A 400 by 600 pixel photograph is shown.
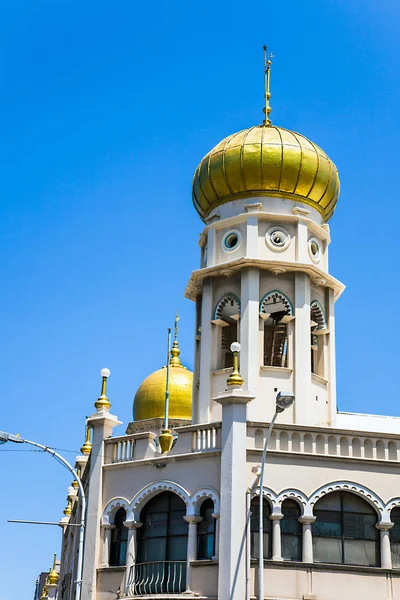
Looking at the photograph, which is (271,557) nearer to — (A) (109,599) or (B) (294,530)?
(B) (294,530)

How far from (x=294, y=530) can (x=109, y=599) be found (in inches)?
209

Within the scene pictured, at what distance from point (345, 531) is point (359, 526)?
41cm

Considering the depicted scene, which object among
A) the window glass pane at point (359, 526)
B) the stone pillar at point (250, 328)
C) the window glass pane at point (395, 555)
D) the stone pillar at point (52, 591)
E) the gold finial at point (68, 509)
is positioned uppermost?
the stone pillar at point (250, 328)

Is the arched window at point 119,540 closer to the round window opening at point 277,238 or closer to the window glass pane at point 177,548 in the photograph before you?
the window glass pane at point 177,548

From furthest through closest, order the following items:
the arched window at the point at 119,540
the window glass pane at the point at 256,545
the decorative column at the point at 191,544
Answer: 1. the arched window at the point at 119,540
2. the decorative column at the point at 191,544
3. the window glass pane at the point at 256,545

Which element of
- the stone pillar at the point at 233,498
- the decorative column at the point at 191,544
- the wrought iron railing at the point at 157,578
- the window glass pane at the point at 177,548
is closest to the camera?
the stone pillar at the point at 233,498

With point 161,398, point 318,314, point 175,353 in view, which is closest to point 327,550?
point 318,314

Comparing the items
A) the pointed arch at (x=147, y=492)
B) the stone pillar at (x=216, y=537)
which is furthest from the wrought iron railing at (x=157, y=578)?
the pointed arch at (x=147, y=492)

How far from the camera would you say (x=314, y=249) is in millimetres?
30344

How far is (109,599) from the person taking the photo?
25266 millimetres

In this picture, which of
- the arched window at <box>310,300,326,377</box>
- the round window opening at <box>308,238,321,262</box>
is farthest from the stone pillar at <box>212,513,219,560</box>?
the round window opening at <box>308,238,321,262</box>

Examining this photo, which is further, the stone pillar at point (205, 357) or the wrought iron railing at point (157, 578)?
the stone pillar at point (205, 357)

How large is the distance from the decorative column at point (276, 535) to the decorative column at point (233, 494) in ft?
3.13

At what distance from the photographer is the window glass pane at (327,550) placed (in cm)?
2398
